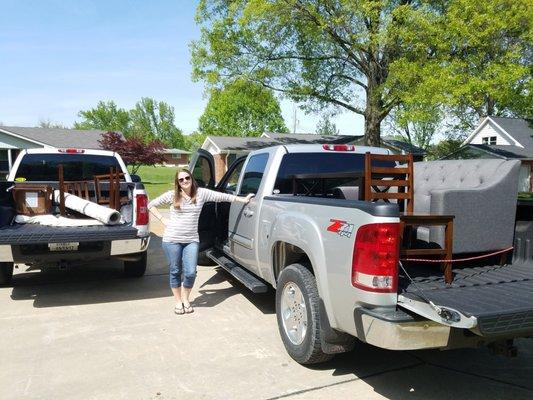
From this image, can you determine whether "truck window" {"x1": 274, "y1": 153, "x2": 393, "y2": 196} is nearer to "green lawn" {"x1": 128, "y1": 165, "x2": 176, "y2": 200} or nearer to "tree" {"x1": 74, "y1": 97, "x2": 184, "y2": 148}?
"green lawn" {"x1": 128, "y1": 165, "x2": 176, "y2": 200}

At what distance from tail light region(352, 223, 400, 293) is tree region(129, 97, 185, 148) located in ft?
348

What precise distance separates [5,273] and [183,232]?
2.72m

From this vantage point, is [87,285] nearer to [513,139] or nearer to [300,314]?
[300,314]

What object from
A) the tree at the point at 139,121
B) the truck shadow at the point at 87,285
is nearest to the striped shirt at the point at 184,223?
the truck shadow at the point at 87,285

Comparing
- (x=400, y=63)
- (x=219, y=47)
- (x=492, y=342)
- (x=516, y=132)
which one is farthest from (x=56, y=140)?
(x=492, y=342)

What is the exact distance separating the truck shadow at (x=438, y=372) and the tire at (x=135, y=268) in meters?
3.59

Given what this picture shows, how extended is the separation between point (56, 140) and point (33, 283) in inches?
1455

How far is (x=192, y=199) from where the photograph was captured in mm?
5270

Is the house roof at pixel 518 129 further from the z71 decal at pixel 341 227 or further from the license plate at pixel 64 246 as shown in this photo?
the z71 decal at pixel 341 227

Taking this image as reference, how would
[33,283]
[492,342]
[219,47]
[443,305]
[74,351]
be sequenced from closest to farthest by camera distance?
[443,305] < [492,342] < [74,351] < [33,283] < [219,47]

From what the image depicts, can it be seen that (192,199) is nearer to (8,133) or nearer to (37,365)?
(37,365)

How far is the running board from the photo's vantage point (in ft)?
15.6

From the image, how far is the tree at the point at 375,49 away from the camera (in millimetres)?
16281

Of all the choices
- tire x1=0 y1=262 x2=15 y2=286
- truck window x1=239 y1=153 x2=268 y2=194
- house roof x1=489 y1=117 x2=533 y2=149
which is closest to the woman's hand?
truck window x1=239 y1=153 x2=268 y2=194
